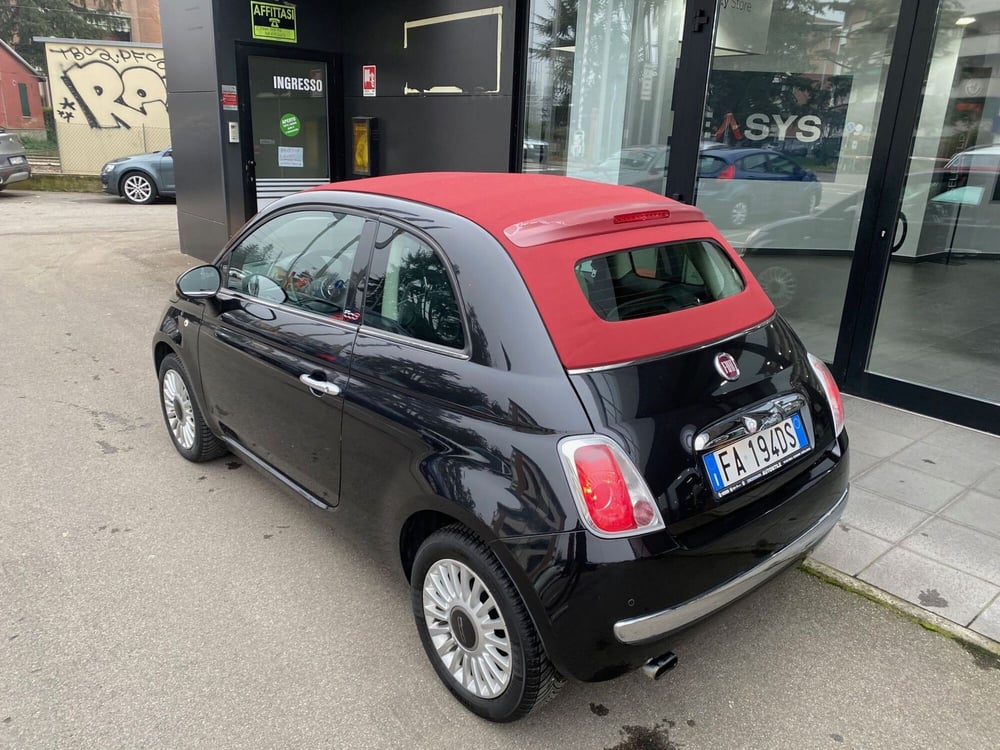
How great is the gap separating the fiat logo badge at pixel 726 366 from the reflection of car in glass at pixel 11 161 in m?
18.8

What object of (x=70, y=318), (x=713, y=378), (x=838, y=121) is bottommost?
(x=70, y=318)

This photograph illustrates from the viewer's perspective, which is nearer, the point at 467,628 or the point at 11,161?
the point at 467,628

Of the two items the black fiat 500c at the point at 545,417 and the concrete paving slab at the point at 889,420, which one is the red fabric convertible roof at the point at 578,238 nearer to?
the black fiat 500c at the point at 545,417

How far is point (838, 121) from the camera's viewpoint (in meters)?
5.52

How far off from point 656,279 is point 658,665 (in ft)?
4.30

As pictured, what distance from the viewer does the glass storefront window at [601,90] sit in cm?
657

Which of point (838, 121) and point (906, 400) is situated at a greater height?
point (838, 121)

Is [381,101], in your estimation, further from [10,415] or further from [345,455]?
[345,455]

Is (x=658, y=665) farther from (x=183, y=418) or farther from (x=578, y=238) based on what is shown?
(x=183, y=418)

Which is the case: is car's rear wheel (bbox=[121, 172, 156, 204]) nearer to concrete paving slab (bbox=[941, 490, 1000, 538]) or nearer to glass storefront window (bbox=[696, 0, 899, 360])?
glass storefront window (bbox=[696, 0, 899, 360])

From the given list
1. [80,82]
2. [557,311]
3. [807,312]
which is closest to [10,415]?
[557,311]

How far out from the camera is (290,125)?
930 cm

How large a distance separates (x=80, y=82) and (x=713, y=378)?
21619 mm

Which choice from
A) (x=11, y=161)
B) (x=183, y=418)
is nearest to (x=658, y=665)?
(x=183, y=418)
